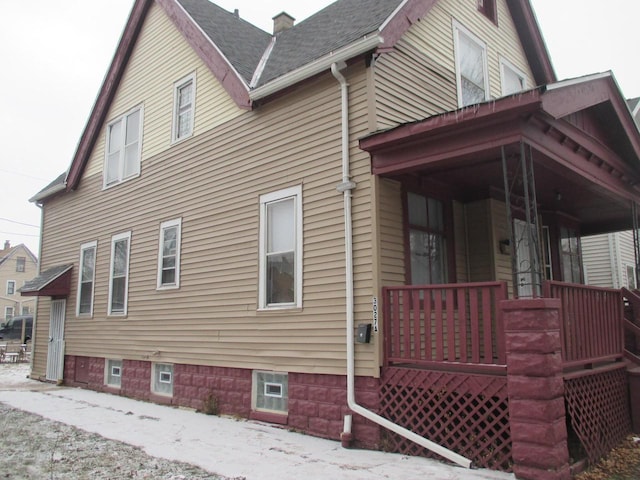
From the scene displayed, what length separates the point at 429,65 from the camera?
8500 mm

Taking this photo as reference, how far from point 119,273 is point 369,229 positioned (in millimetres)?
7567

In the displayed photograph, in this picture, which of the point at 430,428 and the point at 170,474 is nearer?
the point at 170,474

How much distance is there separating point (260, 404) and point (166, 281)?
3.63m

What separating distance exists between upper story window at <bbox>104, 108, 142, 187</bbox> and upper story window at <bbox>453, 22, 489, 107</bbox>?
712cm

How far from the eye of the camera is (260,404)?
8320 mm

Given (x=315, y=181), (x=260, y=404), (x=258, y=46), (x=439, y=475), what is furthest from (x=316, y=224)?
(x=258, y=46)

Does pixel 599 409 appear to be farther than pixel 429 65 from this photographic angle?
No

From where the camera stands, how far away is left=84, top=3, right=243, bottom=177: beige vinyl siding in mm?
10008

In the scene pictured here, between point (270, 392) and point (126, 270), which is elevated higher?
point (126, 270)

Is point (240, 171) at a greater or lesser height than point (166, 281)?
greater

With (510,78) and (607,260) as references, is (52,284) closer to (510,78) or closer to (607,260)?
(510,78)

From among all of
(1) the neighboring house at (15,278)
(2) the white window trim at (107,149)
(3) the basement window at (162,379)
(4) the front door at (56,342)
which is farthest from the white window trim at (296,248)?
(1) the neighboring house at (15,278)

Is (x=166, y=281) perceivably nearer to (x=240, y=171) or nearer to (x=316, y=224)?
(x=240, y=171)

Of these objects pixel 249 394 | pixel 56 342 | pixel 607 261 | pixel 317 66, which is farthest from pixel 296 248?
pixel 607 261
